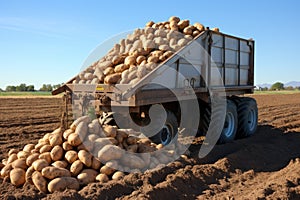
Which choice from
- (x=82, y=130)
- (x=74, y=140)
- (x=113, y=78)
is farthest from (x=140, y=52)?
(x=74, y=140)

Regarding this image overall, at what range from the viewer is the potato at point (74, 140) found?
5727 mm

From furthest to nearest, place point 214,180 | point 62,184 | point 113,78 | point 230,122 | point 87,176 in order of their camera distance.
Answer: point 230,122 → point 113,78 → point 214,180 → point 87,176 → point 62,184

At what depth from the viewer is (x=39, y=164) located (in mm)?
5344

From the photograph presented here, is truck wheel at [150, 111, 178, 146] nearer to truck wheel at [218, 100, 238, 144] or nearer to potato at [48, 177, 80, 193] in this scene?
truck wheel at [218, 100, 238, 144]

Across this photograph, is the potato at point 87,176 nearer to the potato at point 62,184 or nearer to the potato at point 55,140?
the potato at point 62,184

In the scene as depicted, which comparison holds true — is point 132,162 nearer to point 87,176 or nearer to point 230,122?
point 87,176

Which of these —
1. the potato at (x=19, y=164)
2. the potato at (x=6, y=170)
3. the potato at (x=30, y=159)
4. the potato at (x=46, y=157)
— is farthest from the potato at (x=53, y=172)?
the potato at (x=6, y=170)

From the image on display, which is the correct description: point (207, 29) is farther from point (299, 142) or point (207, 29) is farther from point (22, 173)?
point (22, 173)

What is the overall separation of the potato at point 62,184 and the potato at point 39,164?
423 mm

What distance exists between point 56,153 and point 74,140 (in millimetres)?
352

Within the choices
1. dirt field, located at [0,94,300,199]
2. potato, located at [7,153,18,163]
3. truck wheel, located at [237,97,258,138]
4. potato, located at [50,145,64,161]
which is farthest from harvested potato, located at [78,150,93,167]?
truck wheel, located at [237,97,258,138]

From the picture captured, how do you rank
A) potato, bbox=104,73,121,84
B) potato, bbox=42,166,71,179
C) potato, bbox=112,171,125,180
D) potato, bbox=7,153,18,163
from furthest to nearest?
1. potato, bbox=104,73,121,84
2. potato, bbox=7,153,18,163
3. potato, bbox=112,171,125,180
4. potato, bbox=42,166,71,179

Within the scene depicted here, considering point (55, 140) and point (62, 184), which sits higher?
point (55, 140)

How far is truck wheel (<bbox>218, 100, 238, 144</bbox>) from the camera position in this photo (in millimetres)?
9211
